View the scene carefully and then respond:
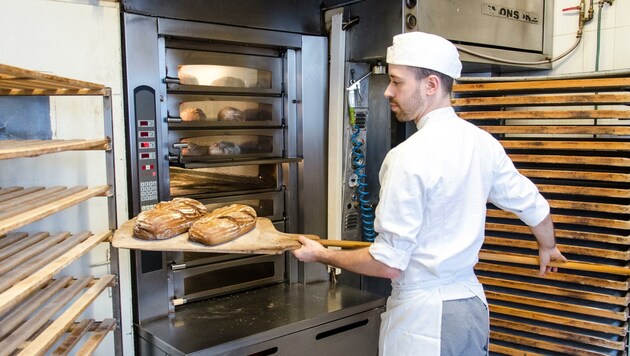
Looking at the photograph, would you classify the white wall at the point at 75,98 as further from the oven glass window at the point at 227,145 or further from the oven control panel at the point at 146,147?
the oven glass window at the point at 227,145

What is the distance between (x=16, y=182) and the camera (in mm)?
2180

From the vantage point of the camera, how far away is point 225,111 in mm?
2701

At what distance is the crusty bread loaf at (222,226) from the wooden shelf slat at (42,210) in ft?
1.20

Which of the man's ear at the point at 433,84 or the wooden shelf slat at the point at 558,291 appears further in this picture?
the wooden shelf slat at the point at 558,291

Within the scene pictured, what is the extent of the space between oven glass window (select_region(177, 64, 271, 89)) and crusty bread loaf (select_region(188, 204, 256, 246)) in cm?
70

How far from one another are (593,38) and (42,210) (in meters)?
2.75

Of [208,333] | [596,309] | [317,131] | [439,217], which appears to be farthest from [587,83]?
[208,333]

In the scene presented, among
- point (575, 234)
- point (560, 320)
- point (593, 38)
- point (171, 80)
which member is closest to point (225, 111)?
point (171, 80)

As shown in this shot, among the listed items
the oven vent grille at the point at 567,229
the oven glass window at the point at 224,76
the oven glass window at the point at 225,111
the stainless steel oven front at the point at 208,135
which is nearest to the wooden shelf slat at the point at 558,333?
the oven vent grille at the point at 567,229

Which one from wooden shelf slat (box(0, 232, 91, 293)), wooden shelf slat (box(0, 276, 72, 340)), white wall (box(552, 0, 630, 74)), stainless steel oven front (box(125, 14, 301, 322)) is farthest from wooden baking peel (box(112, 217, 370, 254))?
white wall (box(552, 0, 630, 74))

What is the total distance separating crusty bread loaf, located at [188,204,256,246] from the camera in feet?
6.42

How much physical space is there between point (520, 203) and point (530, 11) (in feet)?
5.23

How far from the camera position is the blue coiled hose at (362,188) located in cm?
298

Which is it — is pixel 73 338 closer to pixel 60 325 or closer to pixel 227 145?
pixel 60 325
